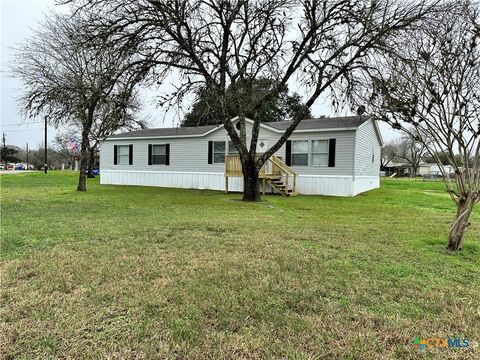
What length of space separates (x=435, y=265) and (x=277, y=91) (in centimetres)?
840

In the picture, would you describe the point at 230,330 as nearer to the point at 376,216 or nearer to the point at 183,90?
the point at 376,216

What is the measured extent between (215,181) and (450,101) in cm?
1276

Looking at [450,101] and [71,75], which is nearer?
[450,101]

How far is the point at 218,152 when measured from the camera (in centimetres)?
1633

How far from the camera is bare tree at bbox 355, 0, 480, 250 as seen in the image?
4336mm

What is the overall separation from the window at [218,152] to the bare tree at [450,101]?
11.7 meters

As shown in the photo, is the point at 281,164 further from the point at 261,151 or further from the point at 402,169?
the point at 402,169

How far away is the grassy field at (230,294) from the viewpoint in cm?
207

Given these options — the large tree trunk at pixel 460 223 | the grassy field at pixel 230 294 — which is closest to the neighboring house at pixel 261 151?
the grassy field at pixel 230 294

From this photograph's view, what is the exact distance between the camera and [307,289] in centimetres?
299

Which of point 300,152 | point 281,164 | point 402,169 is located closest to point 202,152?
point 281,164

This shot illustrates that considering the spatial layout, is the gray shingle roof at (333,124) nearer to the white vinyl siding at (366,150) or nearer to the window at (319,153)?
the white vinyl siding at (366,150)

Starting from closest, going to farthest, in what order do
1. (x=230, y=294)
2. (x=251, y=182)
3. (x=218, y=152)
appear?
(x=230, y=294) → (x=251, y=182) → (x=218, y=152)

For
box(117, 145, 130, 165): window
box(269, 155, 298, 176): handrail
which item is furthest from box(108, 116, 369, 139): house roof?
box(269, 155, 298, 176): handrail
